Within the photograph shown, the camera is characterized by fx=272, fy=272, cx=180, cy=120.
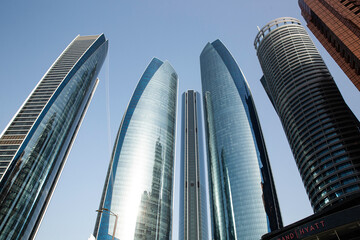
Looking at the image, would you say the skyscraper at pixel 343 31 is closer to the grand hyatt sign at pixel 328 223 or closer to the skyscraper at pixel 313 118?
the skyscraper at pixel 313 118

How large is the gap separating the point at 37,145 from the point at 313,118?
133952mm

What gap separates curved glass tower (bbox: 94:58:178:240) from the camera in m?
143

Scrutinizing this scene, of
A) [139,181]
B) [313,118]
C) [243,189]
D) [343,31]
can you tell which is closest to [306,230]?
[343,31]

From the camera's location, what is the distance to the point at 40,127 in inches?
5728

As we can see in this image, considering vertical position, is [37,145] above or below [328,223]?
above

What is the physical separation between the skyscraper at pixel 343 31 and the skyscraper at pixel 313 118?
973 inches

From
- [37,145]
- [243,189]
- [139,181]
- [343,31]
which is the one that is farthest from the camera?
[243,189]

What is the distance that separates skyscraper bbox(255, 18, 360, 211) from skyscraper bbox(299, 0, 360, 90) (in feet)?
81.1

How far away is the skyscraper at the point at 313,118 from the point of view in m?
99.2

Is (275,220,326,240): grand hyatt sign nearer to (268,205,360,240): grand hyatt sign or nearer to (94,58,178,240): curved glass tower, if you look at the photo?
(268,205,360,240): grand hyatt sign

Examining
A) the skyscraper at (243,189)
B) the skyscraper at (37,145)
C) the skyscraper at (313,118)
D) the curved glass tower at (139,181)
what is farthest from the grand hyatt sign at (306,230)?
the skyscraper at (243,189)

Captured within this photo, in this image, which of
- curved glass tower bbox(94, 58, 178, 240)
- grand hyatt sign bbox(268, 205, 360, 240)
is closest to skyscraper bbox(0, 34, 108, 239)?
curved glass tower bbox(94, 58, 178, 240)

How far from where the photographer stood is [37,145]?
140 metres

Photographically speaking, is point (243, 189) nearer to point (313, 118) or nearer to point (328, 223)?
point (313, 118)
